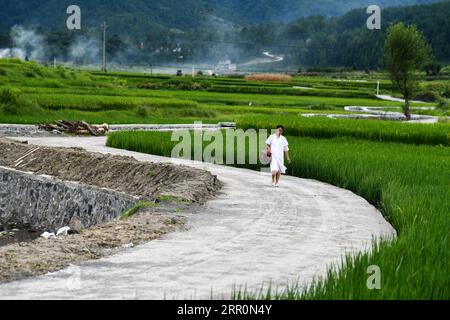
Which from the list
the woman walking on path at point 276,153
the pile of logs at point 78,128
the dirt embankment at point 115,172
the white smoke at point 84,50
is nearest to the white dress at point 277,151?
the woman walking on path at point 276,153

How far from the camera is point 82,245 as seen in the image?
12.7 metres

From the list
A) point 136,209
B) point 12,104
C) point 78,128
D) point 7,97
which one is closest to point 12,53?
point 12,104

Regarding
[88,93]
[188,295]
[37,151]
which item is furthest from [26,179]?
[88,93]

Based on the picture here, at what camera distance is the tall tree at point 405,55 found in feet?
207

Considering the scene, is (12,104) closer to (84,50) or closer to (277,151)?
(277,151)

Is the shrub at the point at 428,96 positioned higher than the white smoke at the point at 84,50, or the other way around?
the white smoke at the point at 84,50

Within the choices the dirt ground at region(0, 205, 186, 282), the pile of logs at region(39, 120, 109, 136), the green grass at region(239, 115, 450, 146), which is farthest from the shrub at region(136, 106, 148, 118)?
the dirt ground at region(0, 205, 186, 282)

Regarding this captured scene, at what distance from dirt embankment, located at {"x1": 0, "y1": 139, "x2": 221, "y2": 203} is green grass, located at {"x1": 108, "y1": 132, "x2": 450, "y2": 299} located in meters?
3.55

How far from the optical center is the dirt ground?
440 inches

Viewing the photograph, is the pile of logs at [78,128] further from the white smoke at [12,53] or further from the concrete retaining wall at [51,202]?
the white smoke at [12,53]

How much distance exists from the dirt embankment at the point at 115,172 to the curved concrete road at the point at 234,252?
0.95 meters

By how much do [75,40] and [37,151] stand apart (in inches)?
6568

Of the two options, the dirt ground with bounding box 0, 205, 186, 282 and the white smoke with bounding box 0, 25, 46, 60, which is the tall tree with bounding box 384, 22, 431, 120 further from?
the white smoke with bounding box 0, 25, 46, 60
